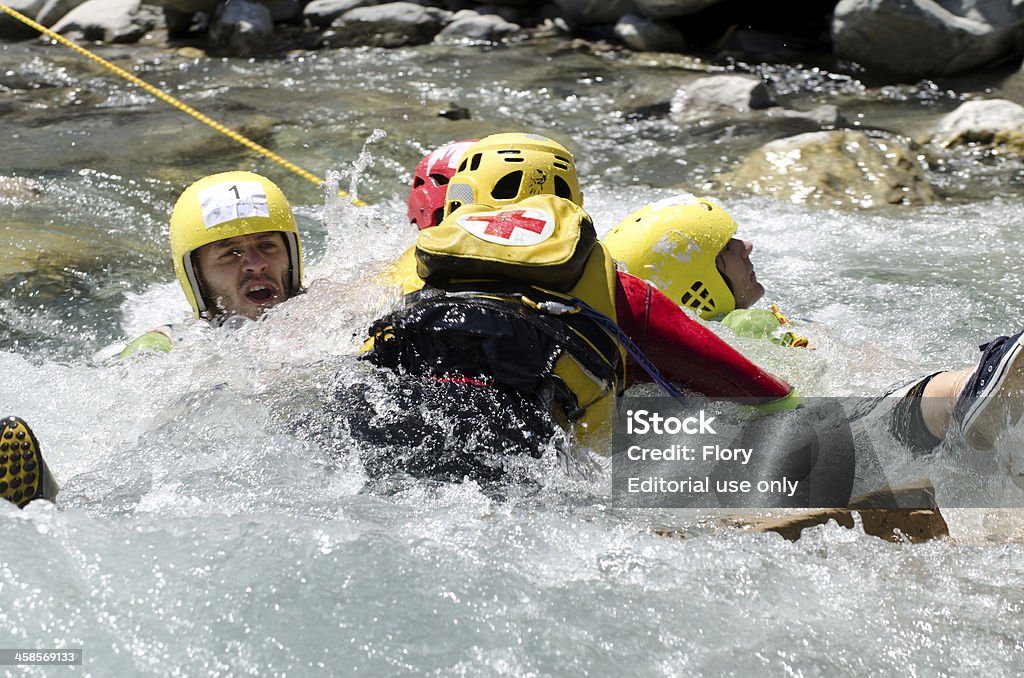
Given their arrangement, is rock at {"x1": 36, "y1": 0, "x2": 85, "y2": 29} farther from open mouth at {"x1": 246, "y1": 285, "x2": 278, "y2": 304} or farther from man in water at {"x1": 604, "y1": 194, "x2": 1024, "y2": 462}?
man in water at {"x1": 604, "y1": 194, "x2": 1024, "y2": 462}

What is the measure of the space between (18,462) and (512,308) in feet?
5.67

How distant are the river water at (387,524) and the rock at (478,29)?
262 inches

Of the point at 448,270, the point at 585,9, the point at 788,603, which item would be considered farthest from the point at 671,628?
the point at 585,9

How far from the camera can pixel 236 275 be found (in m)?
4.85

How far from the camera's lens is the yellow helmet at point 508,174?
153 inches

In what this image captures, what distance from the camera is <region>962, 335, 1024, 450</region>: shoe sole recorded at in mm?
3383

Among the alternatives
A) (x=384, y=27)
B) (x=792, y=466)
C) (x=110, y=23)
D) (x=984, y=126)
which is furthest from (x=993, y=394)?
(x=110, y=23)

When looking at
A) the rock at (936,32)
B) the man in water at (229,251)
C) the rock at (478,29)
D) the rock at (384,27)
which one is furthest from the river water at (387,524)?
the rock at (478,29)

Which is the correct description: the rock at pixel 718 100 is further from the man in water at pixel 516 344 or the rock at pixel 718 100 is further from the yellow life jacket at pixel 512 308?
the yellow life jacket at pixel 512 308

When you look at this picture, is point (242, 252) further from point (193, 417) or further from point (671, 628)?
point (671, 628)

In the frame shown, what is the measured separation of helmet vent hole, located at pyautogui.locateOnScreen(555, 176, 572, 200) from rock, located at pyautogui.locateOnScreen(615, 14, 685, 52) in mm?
9250

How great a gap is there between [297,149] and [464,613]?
711 cm

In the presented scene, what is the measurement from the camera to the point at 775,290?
6.63 meters

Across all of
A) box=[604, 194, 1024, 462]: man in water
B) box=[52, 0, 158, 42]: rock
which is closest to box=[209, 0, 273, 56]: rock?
box=[52, 0, 158, 42]: rock
